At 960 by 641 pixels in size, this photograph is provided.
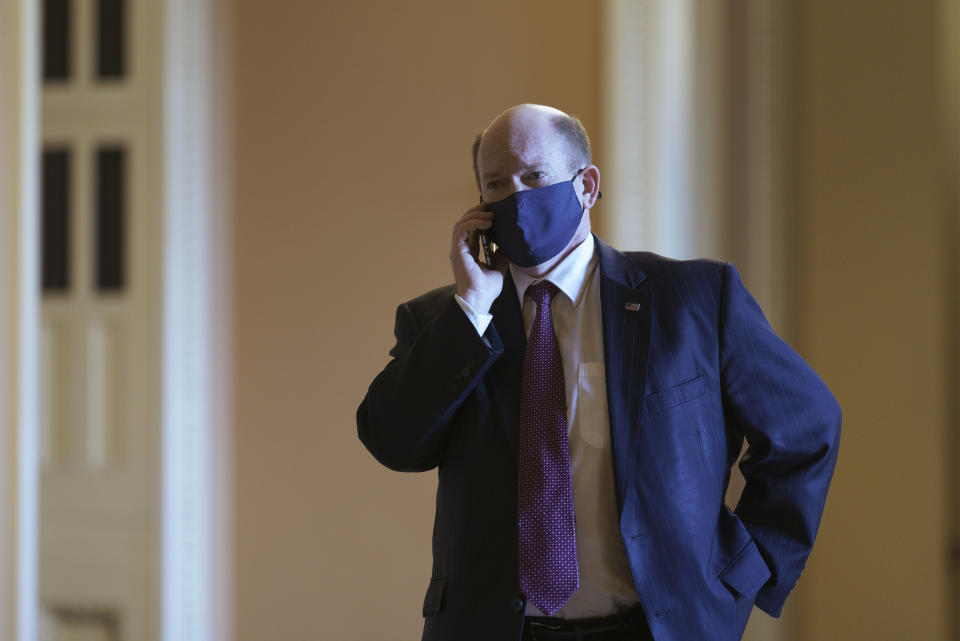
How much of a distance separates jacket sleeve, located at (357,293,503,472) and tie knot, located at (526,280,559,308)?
4.0 inches

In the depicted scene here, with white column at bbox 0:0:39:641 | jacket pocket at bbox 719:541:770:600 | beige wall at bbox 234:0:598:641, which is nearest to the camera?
jacket pocket at bbox 719:541:770:600

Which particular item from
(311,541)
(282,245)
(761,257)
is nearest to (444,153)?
(282,245)

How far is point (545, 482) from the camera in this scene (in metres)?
1.60

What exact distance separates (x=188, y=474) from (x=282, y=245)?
835 millimetres

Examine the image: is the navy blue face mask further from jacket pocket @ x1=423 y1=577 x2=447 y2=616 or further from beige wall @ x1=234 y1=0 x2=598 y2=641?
beige wall @ x1=234 y1=0 x2=598 y2=641

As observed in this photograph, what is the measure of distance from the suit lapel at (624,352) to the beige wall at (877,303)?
1.13m

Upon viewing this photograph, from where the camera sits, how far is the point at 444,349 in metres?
1.66

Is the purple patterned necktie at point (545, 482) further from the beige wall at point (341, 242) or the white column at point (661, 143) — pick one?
the beige wall at point (341, 242)

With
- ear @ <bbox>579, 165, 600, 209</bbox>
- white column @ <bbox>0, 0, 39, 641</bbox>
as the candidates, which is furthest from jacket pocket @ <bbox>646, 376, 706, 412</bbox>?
white column @ <bbox>0, 0, 39, 641</bbox>

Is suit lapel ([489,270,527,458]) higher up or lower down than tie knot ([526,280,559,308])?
lower down

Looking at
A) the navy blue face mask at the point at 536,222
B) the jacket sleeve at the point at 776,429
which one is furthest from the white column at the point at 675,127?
the navy blue face mask at the point at 536,222

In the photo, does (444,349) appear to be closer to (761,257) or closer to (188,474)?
(761,257)

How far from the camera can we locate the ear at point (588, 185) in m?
1.80

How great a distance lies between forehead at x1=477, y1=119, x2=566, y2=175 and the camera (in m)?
1.74
